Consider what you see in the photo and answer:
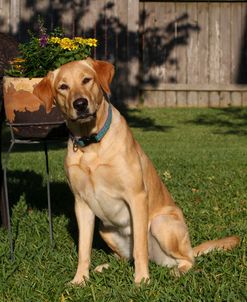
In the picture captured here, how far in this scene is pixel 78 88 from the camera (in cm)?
457

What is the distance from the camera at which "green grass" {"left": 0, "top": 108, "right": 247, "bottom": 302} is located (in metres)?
4.43

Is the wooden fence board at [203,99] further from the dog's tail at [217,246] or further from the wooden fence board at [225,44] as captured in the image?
the dog's tail at [217,246]

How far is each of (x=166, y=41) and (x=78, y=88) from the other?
11295 millimetres

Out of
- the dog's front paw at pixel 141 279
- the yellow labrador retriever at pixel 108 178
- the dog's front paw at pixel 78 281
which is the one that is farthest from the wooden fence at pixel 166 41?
the dog's front paw at pixel 141 279

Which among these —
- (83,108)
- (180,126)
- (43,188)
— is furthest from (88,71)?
(180,126)

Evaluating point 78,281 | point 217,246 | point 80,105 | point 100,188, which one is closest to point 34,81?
point 80,105

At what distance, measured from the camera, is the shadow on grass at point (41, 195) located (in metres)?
6.46

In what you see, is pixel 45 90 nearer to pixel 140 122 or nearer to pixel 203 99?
pixel 140 122

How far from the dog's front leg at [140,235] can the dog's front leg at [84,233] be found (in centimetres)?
41

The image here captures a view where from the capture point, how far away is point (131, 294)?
4.33m

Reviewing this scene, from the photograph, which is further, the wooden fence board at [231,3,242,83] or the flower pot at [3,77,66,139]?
the wooden fence board at [231,3,242,83]

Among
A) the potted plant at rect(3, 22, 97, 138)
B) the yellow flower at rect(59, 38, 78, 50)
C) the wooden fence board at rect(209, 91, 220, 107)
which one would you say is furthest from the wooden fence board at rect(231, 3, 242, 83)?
the yellow flower at rect(59, 38, 78, 50)

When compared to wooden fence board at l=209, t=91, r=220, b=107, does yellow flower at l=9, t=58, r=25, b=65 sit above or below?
above

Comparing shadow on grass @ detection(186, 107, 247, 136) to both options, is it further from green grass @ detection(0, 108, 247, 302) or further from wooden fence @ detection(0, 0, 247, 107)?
green grass @ detection(0, 108, 247, 302)
